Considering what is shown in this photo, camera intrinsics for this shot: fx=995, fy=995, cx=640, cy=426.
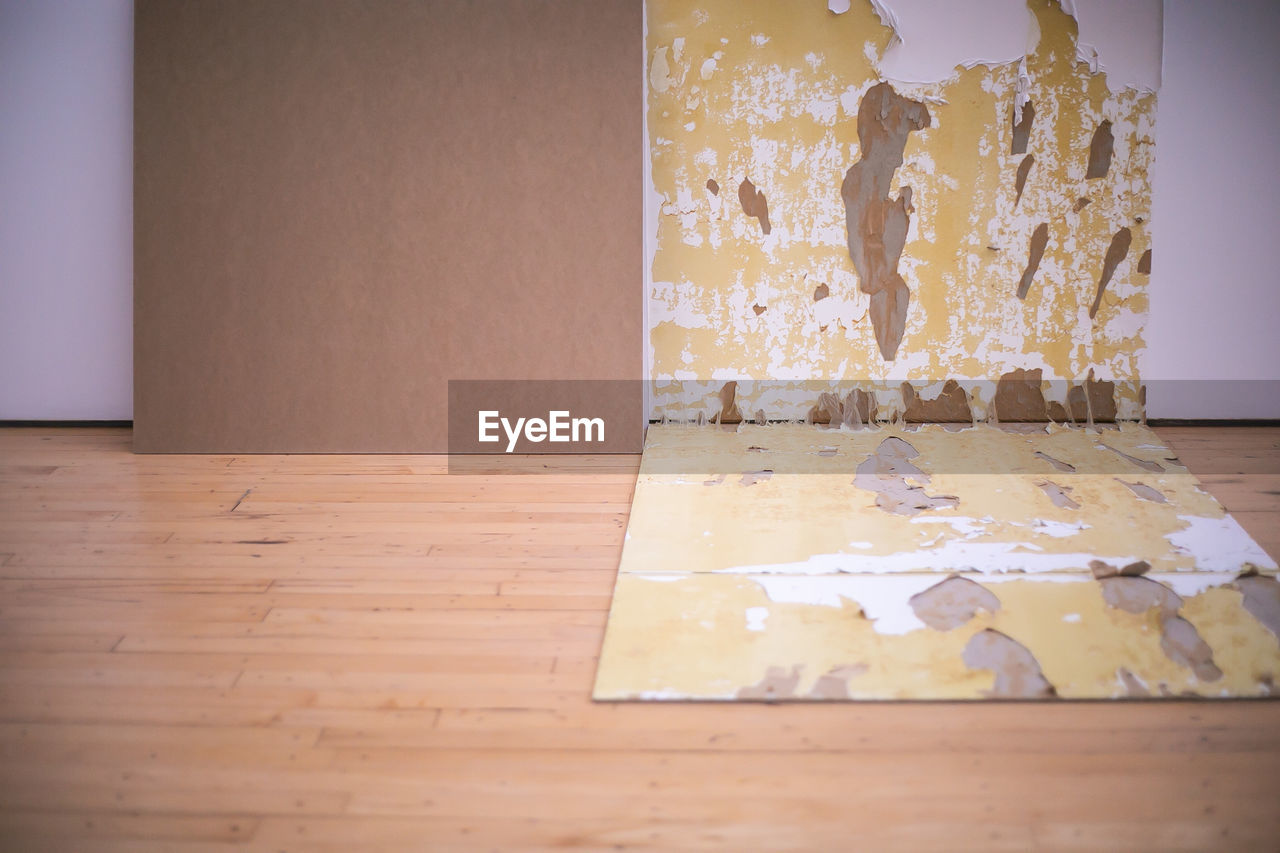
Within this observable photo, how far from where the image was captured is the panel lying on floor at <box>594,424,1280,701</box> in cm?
170

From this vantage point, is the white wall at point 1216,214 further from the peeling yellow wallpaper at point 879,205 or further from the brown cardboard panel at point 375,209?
the brown cardboard panel at point 375,209

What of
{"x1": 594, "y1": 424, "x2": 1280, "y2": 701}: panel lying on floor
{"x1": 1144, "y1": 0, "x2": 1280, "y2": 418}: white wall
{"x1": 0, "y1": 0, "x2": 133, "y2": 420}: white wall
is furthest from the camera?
{"x1": 0, "y1": 0, "x2": 133, "y2": 420}: white wall

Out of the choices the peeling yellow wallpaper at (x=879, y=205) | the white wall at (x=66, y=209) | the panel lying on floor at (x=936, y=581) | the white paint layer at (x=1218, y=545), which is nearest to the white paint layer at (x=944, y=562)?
the panel lying on floor at (x=936, y=581)

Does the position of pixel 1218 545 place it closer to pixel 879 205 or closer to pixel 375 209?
pixel 879 205

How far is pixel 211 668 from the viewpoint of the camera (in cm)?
176

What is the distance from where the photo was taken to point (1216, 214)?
329 centimetres

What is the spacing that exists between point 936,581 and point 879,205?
1.64 metres

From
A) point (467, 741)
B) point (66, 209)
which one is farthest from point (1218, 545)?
point (66, 209)

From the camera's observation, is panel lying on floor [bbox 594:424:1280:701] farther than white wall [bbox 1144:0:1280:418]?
No

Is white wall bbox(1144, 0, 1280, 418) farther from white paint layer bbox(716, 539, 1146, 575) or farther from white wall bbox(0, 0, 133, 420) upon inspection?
white wall bbox(0, 0, 133, 420)

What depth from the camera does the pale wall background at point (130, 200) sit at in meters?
3.21

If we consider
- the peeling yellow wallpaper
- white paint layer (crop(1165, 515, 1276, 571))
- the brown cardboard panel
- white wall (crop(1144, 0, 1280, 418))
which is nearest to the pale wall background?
white wall (crop(1144, 0, 1280, 418))

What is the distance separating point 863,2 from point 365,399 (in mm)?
2052

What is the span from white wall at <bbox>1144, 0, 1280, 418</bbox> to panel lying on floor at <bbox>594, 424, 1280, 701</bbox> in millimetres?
559
